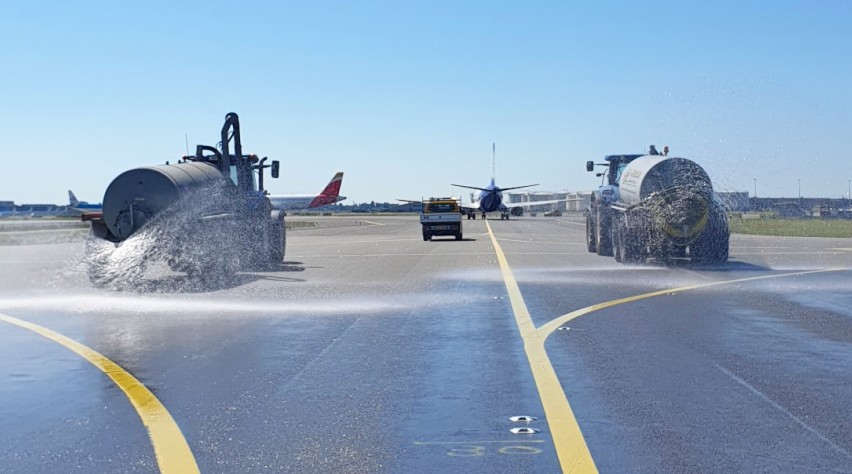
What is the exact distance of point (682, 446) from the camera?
6176 millimetres

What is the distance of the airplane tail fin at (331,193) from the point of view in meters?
101

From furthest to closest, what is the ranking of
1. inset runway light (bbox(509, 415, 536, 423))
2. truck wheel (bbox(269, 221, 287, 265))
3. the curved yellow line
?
truck wheel (bbox(269, 221, 287, 265))
the curved yellow line
inset runway light (bbox(509, 415, 536, 423))

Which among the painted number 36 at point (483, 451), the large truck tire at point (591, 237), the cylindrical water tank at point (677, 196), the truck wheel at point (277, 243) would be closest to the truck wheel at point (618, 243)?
the cylindrical water tank at point (677, 196)

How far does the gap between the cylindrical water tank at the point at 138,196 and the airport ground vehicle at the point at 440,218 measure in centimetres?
2352

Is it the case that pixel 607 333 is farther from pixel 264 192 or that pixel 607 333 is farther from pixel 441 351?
pixel 264 192

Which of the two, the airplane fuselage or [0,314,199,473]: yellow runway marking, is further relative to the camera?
the airplane fuselage

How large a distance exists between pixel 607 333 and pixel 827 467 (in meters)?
6.04

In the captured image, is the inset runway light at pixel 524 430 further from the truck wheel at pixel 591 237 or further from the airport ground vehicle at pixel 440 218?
the airport ground vehicle at pixel 440 218

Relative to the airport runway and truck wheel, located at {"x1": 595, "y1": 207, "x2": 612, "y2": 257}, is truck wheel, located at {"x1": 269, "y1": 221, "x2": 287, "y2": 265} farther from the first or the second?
truck wheel, located at {"x1": 595, "y1": 207, "x2": 612, "y2": 257}

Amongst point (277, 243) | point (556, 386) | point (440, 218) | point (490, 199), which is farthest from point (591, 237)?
point (490, 199)

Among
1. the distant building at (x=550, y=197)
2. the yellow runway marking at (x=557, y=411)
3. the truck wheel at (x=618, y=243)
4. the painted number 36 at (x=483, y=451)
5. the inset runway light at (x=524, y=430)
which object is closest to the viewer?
the yellow runway marking at (x=557, y=411)

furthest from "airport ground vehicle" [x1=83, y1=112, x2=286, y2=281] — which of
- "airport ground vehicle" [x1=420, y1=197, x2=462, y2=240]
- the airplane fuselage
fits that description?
the airplane fuselage

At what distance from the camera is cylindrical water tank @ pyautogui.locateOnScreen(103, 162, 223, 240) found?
66.0 feet

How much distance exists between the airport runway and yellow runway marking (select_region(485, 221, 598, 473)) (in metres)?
0.03
